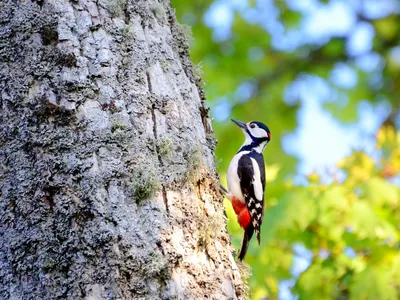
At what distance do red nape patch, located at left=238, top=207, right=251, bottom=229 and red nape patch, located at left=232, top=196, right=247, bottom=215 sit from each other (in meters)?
A: 0.03

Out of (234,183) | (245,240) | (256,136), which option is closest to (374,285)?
(245,240)

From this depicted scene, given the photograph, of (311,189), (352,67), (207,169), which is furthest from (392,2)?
(207,169)

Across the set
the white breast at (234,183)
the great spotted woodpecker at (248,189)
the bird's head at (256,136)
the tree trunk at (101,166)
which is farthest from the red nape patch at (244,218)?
the tree trunk at (101,166)

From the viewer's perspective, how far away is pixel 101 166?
204cm

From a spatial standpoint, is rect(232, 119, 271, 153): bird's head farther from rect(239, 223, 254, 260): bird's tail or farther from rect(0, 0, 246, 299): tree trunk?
rect(0, 0, 246, 299): tree trunk

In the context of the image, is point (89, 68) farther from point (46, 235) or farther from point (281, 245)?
point (281, 245)

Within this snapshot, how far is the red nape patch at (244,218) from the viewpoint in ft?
13.2

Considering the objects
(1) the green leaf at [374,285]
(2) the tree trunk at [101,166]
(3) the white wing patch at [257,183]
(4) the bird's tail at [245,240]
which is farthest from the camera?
(3) the white wing patch at [257,183]

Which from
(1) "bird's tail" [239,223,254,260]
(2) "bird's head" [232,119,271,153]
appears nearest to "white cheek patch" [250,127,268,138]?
(2) "bird's head" [232,119,271,153]

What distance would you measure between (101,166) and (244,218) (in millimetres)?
2178

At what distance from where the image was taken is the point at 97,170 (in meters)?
2.03

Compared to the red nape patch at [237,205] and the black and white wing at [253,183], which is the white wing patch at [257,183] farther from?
the red nape patch at [237,205]

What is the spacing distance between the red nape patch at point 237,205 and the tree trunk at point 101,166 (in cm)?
178

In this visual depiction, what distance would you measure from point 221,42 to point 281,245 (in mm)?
5371
